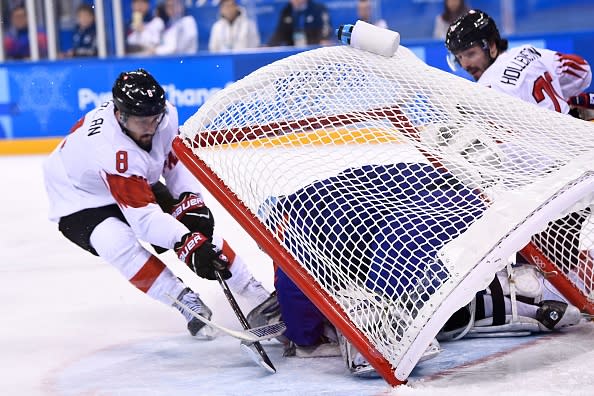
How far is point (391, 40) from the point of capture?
2.66m

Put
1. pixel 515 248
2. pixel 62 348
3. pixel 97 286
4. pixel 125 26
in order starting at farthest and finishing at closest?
pixel 125 26 < pixel 97 286 < pixel 62 348 < pixel 515 248

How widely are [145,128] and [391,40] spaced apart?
0.83 metres

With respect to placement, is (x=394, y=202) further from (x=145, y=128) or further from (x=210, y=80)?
(x=210, y=80)

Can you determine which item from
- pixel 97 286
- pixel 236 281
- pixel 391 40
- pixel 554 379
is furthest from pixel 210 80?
pixel 554 379

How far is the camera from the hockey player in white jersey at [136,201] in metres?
3.01

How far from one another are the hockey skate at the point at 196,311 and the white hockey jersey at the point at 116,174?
0.20 meters

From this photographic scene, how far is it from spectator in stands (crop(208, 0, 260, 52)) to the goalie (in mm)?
5363

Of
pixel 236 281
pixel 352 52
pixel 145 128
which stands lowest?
pixel 236 281

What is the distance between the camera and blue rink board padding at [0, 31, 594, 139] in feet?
23.1

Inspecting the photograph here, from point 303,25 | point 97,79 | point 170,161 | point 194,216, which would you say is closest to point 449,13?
point 303,25

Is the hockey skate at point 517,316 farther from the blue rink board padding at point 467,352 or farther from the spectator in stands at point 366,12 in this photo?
the spectator in stands at point 366,12

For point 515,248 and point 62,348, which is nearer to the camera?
point 515,248

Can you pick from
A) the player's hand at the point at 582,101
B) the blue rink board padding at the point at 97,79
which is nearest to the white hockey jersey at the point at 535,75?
the player's hand at the point at 582,101

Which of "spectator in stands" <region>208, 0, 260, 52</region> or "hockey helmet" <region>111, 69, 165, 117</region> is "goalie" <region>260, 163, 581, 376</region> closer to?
"hockey helmet" <region>111, 69, 165, 117</region>
